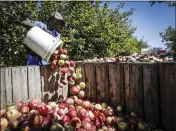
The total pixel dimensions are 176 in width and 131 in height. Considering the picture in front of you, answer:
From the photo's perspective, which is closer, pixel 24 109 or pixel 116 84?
pixel 24 109

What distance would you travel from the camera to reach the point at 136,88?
2934 millimetres

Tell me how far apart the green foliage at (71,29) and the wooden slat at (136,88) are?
324 centimetres

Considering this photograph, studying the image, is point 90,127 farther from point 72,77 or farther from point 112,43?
point 112,43

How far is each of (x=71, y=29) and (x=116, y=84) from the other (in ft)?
12.9

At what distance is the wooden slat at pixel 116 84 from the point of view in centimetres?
312

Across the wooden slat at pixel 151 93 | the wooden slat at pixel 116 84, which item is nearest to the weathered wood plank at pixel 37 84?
the wooden slat at pixel 116 84

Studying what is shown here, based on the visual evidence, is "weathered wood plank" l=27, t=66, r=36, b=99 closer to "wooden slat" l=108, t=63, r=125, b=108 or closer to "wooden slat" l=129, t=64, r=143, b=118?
"wooden slat" l=108, t=63, r=125, b=108

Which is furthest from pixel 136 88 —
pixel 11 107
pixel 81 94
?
pixel 11 107

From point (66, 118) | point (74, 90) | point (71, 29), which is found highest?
point (71, 29)

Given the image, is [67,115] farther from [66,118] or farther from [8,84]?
[8,84]

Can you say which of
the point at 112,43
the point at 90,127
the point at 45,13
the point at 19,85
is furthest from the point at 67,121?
the point at 112,43

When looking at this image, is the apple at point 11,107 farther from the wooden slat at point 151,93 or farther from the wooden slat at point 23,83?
the wooden slat at point 151,93

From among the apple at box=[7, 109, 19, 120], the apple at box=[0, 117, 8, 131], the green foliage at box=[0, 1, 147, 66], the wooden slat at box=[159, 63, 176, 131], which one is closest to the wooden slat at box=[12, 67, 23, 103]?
the apple at box=[7, 109, 19, 120]

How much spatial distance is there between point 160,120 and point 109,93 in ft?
2.69
